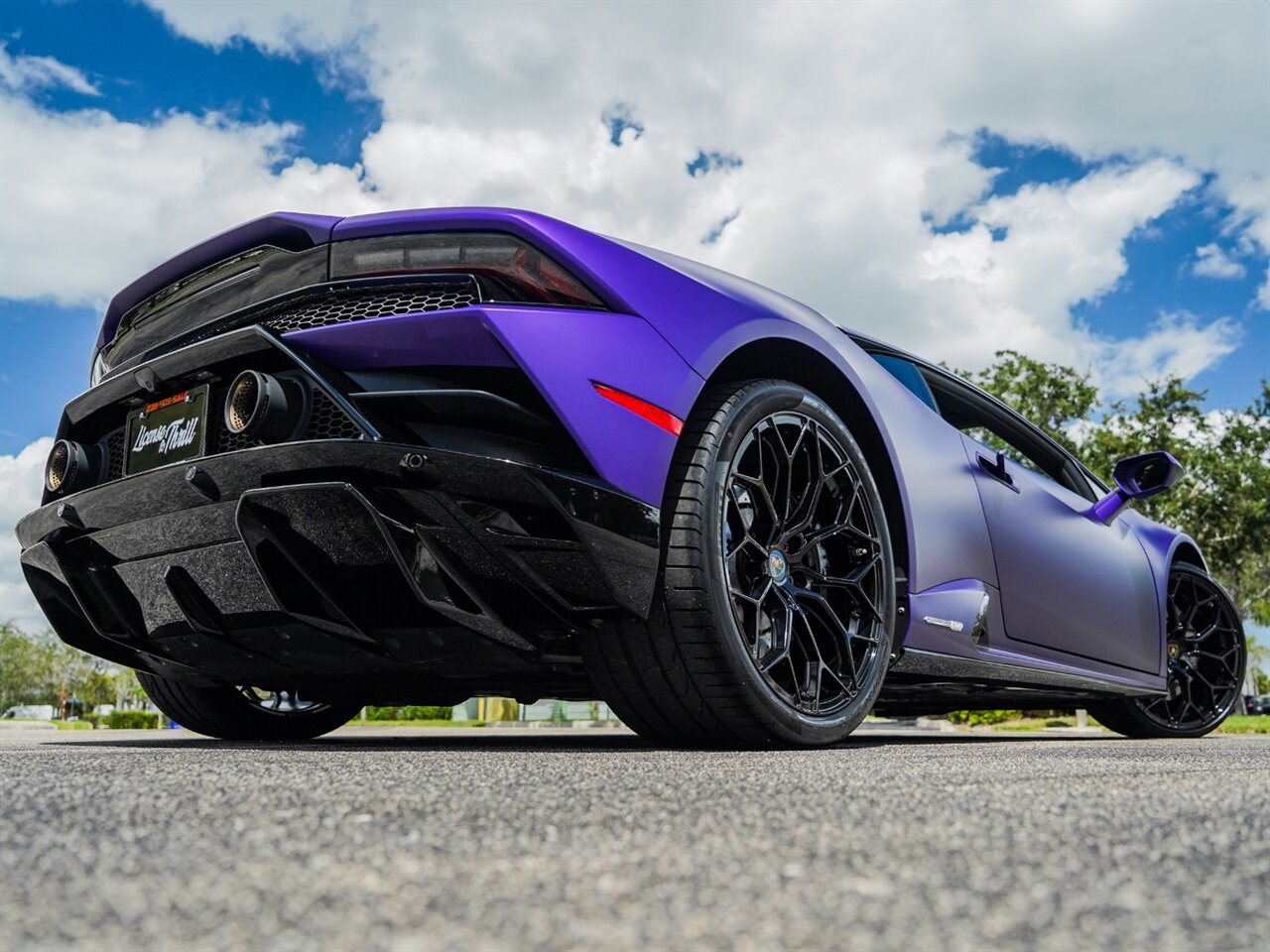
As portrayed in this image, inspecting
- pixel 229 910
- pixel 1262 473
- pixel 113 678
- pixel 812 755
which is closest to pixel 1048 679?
pixel 812 755

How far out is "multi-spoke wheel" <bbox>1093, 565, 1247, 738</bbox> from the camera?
18.1ft

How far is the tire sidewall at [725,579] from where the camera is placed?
264 centimetres

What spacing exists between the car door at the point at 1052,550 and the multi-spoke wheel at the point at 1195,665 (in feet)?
1.67

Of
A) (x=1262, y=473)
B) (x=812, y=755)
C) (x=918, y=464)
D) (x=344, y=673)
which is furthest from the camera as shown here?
(x=1262, y=473)

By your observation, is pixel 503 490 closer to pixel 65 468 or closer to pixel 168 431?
pixel 168 431

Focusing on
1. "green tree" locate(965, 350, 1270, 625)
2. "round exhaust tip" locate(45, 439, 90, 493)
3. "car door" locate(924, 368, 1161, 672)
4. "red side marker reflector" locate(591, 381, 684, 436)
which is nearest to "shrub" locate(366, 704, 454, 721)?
"green tree" locate(965, 350, 1270, 625)

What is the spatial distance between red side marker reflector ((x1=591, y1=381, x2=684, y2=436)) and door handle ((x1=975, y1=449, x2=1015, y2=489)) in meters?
1.72

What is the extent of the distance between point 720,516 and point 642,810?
4.45 ft

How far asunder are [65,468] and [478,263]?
4.74 feet

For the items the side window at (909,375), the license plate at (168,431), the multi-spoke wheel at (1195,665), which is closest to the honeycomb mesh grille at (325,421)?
the license plate at (168,431)

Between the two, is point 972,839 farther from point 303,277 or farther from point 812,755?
point 303,277

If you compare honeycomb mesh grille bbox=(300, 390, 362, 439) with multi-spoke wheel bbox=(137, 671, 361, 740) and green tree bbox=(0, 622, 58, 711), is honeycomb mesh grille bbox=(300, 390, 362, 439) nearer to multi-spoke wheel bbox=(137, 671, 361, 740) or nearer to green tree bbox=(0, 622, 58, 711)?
multi-spoke wheel bbox=(137, 671, 361, 740)

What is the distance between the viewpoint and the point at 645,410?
258 centimetres

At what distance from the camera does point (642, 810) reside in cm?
140
